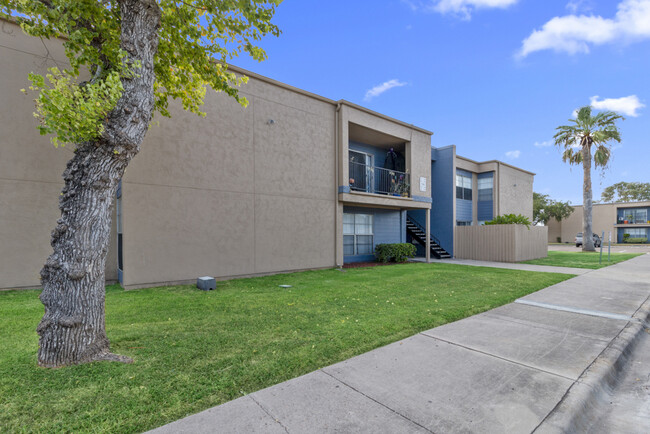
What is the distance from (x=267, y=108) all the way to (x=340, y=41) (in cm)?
599

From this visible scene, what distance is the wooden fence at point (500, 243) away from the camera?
14382 millimetres

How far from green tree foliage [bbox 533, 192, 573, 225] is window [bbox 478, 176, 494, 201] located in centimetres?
2873

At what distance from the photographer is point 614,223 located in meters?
40.5

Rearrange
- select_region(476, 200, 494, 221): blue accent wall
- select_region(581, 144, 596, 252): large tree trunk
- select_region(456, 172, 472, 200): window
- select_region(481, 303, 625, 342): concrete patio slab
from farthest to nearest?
select_region(581, 144, 596, 252): large tree trunk
select_region(476, 200, 494, 221): blue accent wall
select_region(456, 172, 472, 200): window
select_region(481, 303, 625, 342): concrete patio slab

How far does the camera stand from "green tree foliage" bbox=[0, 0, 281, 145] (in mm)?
2838

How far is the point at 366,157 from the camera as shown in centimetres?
1379

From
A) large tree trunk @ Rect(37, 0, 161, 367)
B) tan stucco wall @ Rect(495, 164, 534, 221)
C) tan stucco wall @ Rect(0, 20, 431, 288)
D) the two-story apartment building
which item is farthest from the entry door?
tan stucco wall @ Rect(495, 164, 534, 221)

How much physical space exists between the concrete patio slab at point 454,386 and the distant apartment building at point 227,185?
18.8 feet

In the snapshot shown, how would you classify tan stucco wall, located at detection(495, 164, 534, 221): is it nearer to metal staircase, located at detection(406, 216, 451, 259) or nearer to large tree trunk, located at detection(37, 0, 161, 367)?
metal staircase, located at detection(406, 216, 451, 259)

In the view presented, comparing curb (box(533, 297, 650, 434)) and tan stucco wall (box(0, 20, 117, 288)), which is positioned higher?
tan stucco wall (box(0, 20, 117, 288))

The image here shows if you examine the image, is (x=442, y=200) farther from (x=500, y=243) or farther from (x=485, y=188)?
(x=485, y=188)

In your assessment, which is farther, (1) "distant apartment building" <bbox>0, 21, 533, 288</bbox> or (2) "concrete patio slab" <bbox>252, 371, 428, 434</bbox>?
(1) "distant apartment building" <bbox>0, 21, 533, 288</bbox>

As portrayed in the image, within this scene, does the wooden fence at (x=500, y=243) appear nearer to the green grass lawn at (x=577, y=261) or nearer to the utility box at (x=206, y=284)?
the green grass lawn at (x=577, y=261)

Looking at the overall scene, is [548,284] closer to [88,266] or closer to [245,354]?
[245,354]
